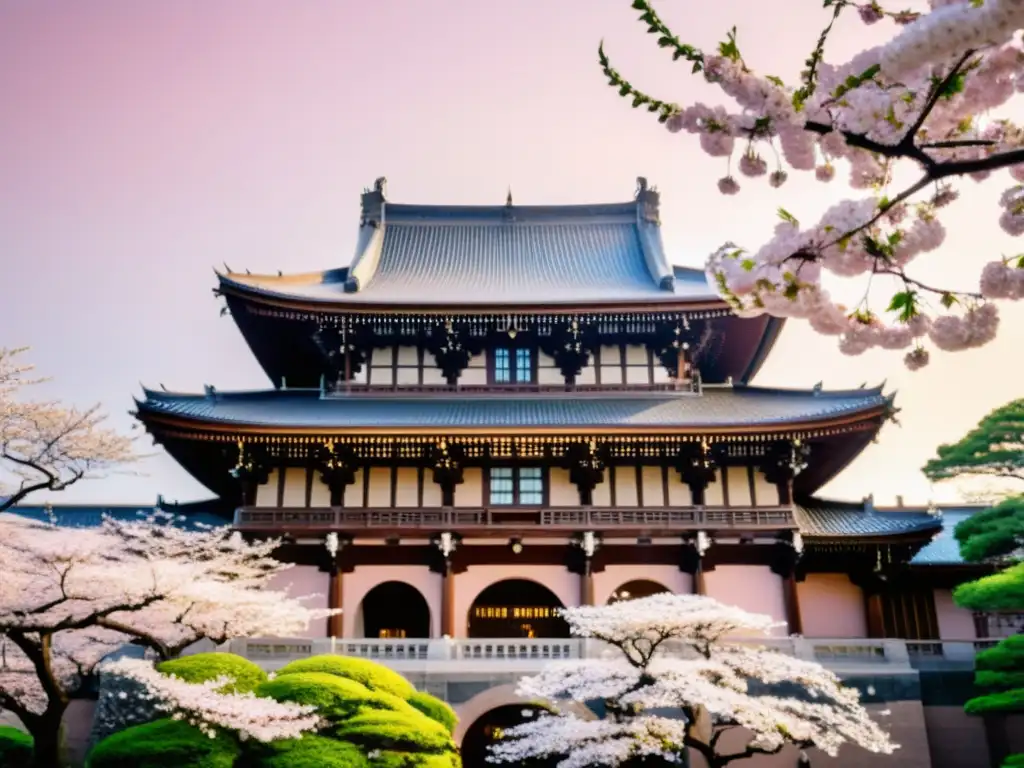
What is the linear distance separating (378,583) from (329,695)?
9.89 metres

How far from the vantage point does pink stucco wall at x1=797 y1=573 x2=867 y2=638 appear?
90.8ft

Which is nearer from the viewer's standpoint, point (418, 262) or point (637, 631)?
point (637, 631)

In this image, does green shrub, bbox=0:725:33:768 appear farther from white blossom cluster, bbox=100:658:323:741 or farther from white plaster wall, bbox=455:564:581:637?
white plaster wall, bbox=455:564:581:637

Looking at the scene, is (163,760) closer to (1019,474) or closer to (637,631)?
(637,631)

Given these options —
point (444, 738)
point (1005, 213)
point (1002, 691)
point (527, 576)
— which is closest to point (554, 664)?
point (444, 738)

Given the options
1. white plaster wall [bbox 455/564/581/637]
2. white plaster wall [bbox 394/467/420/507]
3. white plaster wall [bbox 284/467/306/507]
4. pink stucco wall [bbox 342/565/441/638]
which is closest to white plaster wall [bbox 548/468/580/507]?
white plaster wall [bbox 455/564/581/637]

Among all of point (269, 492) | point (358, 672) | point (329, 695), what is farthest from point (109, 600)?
point (269, 492)

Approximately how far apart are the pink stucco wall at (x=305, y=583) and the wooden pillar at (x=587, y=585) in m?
7.50

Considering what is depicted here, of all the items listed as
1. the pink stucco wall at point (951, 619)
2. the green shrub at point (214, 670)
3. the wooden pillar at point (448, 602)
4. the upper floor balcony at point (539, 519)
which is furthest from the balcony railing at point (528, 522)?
the green shrub at point (214, 670)

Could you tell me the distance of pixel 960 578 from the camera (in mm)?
28641

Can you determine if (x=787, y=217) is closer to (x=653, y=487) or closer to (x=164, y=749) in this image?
(x=164, y=749)

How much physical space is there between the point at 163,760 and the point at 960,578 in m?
24.3

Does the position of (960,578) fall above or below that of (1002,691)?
above

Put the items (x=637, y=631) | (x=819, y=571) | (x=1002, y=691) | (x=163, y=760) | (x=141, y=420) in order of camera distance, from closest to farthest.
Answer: (x=163, y=760), (x=637, y=631), (x=1002, y=691), (x=141, y=420), (x=819, y=571)
